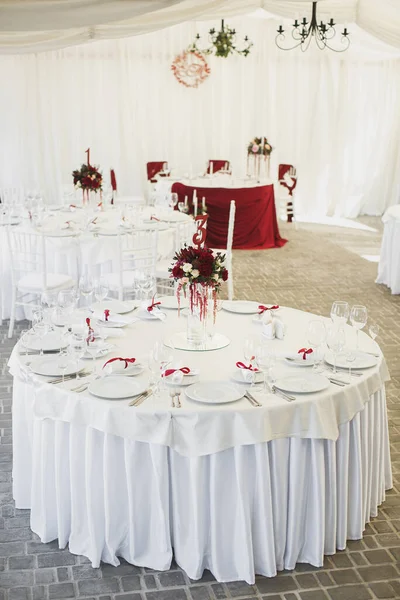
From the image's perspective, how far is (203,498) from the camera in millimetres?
3232

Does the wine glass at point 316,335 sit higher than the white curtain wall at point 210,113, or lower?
lower

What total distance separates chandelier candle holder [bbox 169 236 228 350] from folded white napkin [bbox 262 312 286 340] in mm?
299

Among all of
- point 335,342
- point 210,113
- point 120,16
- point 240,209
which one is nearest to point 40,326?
point 335,342

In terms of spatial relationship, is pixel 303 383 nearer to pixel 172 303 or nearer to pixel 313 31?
pixel 172 303

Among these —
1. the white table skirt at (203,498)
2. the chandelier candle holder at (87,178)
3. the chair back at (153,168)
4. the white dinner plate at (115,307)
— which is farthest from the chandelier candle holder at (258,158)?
the white table skirt at (203,498)

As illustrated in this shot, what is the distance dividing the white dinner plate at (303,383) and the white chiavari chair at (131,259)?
291 centimetres

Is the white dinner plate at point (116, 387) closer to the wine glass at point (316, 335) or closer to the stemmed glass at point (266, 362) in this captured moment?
the stemmed glass at point (266, 362)

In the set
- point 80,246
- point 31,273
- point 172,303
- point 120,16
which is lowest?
point 31,273

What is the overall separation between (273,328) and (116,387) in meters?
1.07

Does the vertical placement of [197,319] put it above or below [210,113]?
below

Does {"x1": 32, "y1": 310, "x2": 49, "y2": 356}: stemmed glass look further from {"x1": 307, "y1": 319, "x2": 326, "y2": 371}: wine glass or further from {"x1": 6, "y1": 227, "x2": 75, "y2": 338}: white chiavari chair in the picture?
{"x1": 6, "y1": 227, "x2": 75, "y2": 338}: white chiavari chair

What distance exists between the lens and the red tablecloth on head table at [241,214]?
34.6 ft

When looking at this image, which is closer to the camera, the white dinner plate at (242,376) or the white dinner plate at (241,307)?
the white dinner plate at (242,376)

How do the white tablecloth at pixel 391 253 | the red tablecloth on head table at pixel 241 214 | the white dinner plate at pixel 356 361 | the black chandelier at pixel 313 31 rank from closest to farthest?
the white dinner plate at pixel 356 361 < the black chandelier at pixel 313 31 < the white tablecloth at pixel 391 253 < the red tablecloth on head table at pixel 241 214
